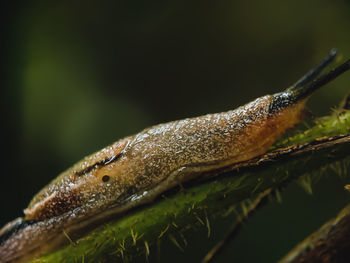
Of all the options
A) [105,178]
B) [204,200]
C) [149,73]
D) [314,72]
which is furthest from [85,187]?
[149,73]

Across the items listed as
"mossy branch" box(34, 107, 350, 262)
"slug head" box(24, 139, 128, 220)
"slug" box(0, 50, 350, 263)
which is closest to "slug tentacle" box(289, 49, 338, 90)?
"slug" box(0, 50, 350, 263)

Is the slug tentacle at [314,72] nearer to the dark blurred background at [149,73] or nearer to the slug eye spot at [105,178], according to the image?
the slug eye spot at [105,178]

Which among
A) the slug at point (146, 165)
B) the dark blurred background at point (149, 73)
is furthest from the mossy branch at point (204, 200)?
the dark blurred background at point (149, 73)

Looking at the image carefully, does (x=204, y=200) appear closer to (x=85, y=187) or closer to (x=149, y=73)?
(x=85, y=187)

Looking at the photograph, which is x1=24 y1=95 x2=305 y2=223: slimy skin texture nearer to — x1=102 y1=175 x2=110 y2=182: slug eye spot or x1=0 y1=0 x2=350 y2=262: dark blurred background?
x1=102 y1=175 x2=110 y2=182: slug eye spot

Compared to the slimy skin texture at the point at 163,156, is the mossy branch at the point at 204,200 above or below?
below

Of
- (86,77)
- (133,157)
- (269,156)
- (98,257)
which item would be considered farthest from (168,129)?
(86,77)
